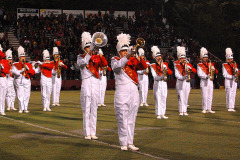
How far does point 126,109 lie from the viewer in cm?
1013

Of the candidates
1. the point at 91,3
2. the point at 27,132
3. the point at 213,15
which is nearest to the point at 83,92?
the point at 27,132

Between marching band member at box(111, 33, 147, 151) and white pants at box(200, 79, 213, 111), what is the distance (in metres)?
9.65

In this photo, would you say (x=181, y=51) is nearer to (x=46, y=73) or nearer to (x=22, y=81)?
(x=46, y=73)

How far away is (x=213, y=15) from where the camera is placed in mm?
59844

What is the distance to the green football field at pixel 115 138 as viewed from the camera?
9.76 m

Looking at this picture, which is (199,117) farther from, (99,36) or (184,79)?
(99,36)

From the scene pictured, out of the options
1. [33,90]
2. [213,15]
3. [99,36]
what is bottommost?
[33,90]

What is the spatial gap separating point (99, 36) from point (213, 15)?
50.7 metres

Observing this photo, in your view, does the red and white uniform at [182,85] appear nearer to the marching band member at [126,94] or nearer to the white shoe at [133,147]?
the marching band member at [126,94]

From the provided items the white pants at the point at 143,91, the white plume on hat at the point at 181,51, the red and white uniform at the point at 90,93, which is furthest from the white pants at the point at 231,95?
the red and white uniform at the point at 90,93

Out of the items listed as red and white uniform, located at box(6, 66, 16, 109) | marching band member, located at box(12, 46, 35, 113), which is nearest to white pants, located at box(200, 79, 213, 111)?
marching band member, located at box(12, 46, 35, 113)

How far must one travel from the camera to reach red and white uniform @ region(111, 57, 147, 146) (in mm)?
10086

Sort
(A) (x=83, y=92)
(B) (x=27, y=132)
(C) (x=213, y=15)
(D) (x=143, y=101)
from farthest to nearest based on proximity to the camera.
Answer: (C) (x=213, y=15) → (D) (x=143, y=101) → (B) (x=27, y=132) → (A) (x=83, y=92)

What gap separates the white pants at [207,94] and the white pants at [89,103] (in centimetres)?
854
